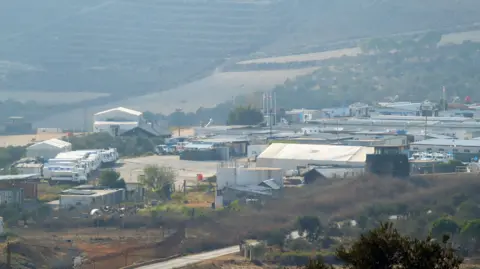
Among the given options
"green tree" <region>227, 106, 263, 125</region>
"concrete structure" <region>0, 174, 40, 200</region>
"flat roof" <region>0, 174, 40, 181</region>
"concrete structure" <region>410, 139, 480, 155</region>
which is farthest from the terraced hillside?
"concrete structure" <region>0, 174, 40, 200</region>

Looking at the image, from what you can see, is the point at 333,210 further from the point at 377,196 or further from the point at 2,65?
the point at 2,65

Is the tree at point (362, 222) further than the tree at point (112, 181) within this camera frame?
No

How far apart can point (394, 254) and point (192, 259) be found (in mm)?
5685

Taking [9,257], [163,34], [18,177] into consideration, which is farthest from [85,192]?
[163,34]

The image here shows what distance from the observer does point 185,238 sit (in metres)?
14.4

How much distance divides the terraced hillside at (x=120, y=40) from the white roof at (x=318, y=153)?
576 inches

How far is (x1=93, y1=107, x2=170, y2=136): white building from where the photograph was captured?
24219 millimetres

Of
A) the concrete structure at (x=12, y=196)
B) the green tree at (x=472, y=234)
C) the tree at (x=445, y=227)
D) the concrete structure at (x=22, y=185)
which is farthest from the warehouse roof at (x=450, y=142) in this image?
the green tree at (x=472, y=234)

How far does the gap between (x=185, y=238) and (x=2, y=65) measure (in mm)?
24872

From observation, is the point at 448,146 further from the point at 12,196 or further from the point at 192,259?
the point at 192,259

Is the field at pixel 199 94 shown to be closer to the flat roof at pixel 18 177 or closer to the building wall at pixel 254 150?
the building wall at pixel 254 150

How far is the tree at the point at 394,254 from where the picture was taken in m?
7.92

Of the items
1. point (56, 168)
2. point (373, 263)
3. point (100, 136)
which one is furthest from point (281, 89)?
point (373, 263)

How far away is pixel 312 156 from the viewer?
1977 cm
